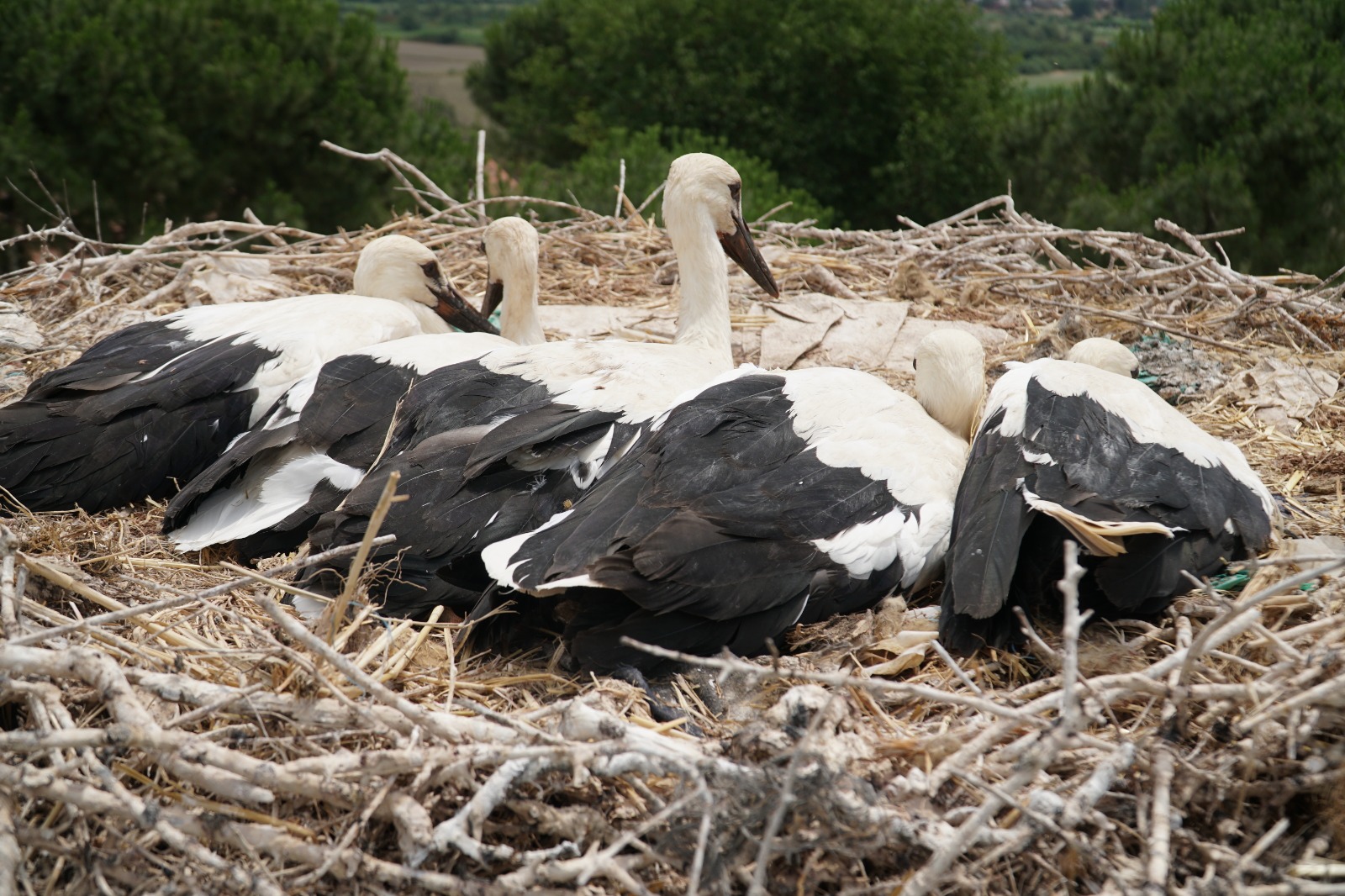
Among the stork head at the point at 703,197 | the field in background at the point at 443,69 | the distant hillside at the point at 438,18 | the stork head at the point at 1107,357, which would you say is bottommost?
the field in background at the point at 443,69

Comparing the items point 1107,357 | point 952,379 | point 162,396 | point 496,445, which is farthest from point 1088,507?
point 162,396

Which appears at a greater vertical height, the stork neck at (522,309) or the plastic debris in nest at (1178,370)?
the stork neck at (522,309)

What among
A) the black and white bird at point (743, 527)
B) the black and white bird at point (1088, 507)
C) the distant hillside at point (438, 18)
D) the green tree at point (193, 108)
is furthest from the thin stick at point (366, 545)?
the distant hillside at point (438, 18)

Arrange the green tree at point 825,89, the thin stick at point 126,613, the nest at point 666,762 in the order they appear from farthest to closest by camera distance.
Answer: the green tree at point 825,89 → the thin stick at point 126,613 → the nest at point 666,762

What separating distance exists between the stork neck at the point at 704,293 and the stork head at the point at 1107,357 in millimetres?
1180

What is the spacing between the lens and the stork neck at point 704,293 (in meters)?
4.35

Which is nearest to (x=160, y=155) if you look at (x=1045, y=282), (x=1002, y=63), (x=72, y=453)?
(x=72, y=453)

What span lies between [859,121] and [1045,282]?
11.6 m

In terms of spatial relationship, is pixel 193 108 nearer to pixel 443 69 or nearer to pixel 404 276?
pixel 404 276

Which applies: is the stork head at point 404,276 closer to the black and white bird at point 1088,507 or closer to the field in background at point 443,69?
the black and white bird at point 1088,507

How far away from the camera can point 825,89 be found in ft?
53.3

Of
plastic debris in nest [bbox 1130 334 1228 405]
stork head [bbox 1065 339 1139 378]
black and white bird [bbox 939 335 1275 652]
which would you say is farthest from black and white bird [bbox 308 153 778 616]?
plastic debris in nest [bbox 1130 334 1228 405]

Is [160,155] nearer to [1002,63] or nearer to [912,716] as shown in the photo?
[912,716]

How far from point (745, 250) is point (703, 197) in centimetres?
31
